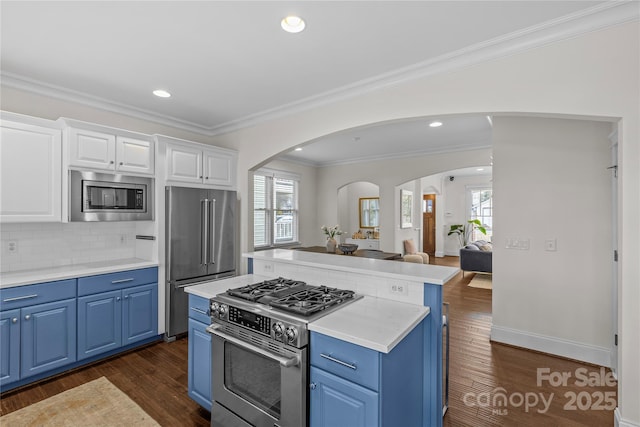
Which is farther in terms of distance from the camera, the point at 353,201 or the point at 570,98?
the point at 353,201

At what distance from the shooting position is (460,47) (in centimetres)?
232

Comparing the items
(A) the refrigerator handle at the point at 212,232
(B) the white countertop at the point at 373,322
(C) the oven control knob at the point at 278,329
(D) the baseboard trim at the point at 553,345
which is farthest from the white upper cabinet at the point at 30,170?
(D) the baseboard trim at the point at 553,345

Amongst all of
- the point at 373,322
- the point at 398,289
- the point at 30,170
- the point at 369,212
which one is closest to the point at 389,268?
the point at 398,289

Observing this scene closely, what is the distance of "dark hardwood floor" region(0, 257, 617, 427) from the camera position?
226 centimetres

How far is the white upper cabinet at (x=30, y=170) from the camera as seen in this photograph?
2.64 meters

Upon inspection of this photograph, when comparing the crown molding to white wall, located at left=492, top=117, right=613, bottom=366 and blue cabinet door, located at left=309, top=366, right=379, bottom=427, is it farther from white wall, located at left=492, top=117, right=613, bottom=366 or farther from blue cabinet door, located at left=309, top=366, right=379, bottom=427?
blue cabinet door, located at left=309, top=366, right=379, bottom=427

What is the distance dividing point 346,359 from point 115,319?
9.12 feet

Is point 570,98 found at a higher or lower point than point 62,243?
higher

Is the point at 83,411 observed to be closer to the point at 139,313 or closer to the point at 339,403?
the point at 139,313

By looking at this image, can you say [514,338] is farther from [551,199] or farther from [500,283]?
[551,199]

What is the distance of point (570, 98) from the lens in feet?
6.72

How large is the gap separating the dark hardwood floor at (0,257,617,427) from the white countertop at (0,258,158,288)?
2.97 feet

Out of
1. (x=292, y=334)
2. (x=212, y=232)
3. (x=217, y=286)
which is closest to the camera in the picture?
(x=292, y=334)

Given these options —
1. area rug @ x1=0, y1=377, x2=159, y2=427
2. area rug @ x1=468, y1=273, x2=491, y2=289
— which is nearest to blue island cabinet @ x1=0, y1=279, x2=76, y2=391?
area rug @ x1=0, y1=377, x2=159, y2=427
